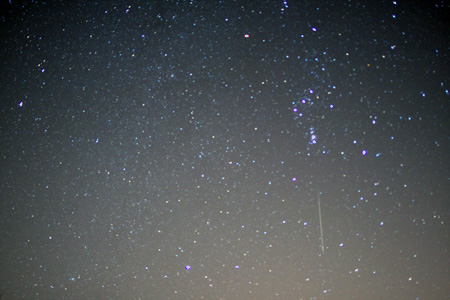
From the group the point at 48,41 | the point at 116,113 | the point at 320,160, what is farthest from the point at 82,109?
the point at 320,160

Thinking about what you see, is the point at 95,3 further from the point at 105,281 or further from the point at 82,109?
the point at 105,281

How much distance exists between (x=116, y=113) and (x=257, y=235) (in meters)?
0.37

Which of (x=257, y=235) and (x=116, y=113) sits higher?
(x=116, y=113)

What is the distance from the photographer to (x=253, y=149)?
46cm

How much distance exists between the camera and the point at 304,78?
443 millimetres

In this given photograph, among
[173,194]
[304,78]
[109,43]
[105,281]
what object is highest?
[109,43]

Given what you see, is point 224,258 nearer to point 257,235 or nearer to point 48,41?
point 257,235

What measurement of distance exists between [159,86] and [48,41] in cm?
31

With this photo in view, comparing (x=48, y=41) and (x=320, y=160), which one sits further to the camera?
(x=48, y=41)

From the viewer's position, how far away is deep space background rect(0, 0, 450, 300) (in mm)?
436

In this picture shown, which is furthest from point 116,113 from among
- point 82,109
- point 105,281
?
point 105,281

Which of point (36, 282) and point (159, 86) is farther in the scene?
point (36, 282)

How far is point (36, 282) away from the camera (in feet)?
1.94

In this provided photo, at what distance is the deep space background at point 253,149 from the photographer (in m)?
0.44
